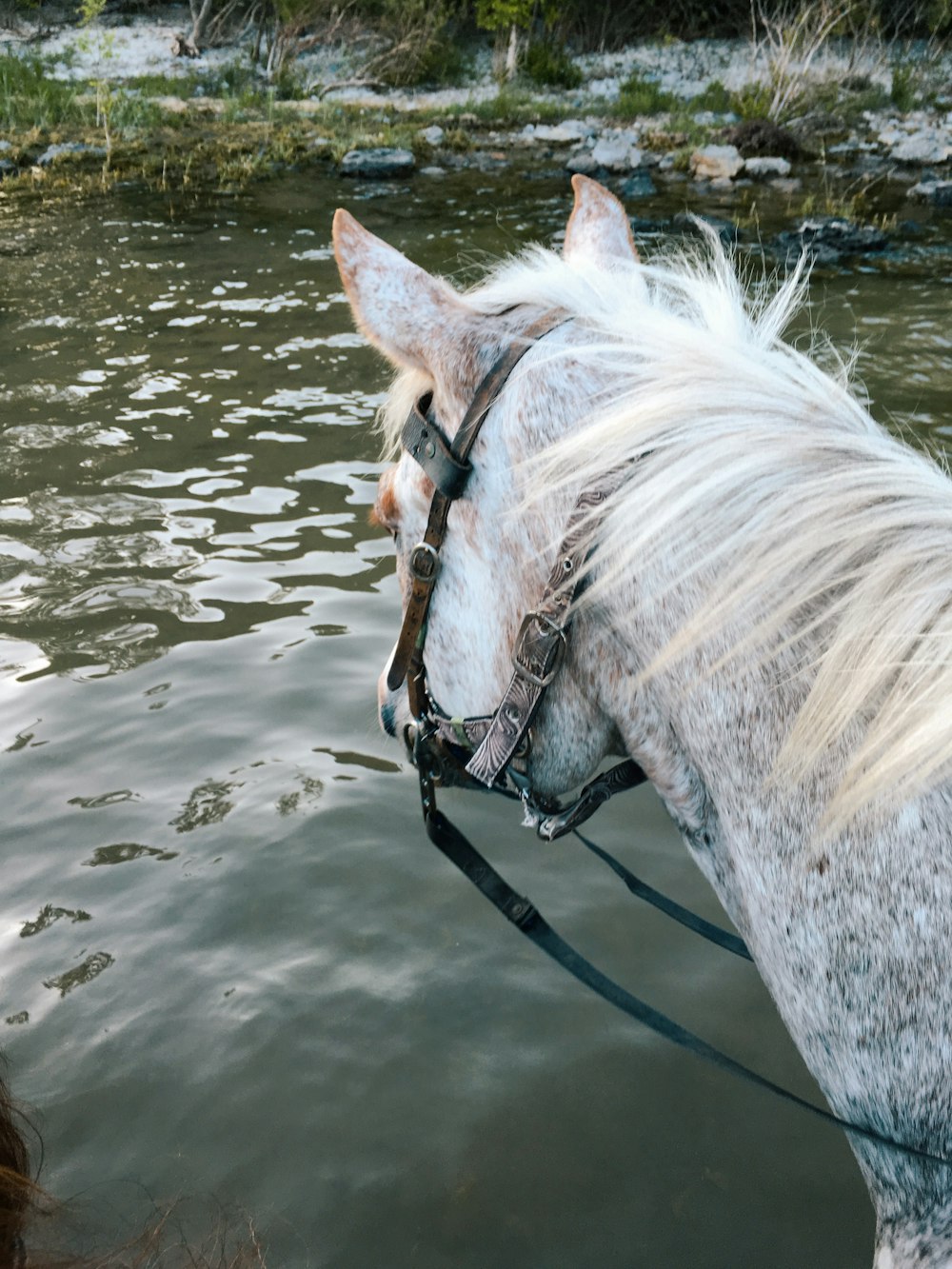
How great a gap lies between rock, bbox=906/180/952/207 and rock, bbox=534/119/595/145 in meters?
6.57

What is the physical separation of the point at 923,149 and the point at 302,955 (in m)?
17.2

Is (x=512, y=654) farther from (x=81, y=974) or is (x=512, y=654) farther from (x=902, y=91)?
(x=902, y=91)

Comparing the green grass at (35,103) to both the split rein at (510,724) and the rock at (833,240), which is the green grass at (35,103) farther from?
Result: the split rein at (510,724)

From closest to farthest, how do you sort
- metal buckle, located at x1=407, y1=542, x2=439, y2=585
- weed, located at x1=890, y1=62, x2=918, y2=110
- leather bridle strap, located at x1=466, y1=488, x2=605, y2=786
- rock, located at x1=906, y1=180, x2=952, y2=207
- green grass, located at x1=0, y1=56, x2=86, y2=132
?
leather bridle strap, located at x1=466, y1=488, x2=605, y2=786, metal buckle, located at x1=407, y1=542, x2=439, y2=585, rock, located at x1=906, y1=180, x2=952, y2=207, green grass, located at x1=0, y1=56, x2=86, y2=132, weed, located at x1=890, y1=62, x2=918, y2=110

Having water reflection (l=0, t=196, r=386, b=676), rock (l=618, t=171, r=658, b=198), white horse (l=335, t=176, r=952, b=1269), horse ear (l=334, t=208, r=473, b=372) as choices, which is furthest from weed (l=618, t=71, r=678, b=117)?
white horse (l=335, t=176, r=952, b=1269)

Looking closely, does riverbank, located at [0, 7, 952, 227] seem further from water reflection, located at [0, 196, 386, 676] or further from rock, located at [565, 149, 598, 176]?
water reflection, located at [0, 196, 386, 676]

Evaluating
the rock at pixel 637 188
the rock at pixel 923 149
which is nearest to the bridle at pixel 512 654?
the rock at pixel 637 188

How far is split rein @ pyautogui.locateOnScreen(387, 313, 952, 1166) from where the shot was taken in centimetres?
150

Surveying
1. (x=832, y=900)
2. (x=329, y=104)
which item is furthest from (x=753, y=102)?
(x=832, y=900)

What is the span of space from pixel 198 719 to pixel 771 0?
28.7 m

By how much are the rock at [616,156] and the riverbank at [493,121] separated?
0.13ft

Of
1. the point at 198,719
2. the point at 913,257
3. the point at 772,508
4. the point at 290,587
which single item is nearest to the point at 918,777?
the point at 772,508

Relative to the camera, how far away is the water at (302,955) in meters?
2.44

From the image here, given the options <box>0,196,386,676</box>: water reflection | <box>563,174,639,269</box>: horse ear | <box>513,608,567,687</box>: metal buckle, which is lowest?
<box>0,196,386,676</box>: water reflection
